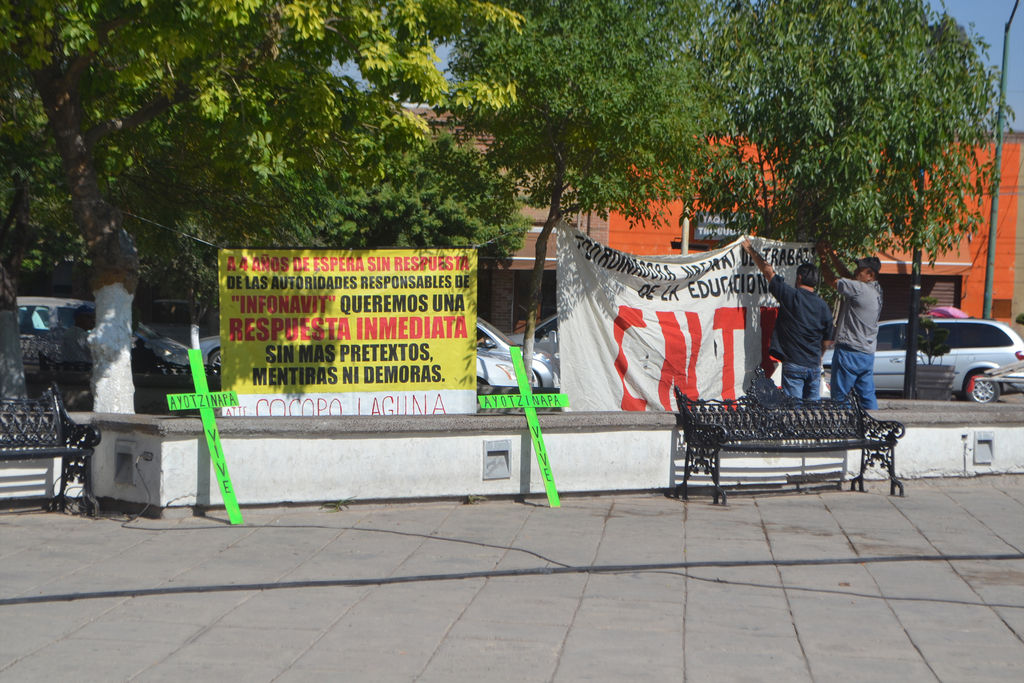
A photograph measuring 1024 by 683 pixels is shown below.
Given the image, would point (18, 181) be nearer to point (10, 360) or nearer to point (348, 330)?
point (10, 360)

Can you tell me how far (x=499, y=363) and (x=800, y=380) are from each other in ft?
19.4

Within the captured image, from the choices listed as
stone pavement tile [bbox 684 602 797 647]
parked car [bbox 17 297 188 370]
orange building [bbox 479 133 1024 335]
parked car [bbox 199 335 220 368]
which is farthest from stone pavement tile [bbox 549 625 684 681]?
orange building [bbox 479 133 1024 335]

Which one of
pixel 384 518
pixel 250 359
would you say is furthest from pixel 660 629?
pixel 250 359

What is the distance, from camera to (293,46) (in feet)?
30.8

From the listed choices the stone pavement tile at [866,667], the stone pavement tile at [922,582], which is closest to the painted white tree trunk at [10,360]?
the stone pavement tile at [922,582]

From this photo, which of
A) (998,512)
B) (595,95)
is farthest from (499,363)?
(998,512)

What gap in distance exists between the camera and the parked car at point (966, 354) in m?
19.4

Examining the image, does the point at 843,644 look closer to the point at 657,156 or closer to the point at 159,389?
the point at 657,156

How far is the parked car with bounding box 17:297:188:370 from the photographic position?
694 inches

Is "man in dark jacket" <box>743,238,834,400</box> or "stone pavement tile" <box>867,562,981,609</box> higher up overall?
"man in dark jacket" <box>743,238,834,400</box>

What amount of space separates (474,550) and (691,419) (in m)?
2.38

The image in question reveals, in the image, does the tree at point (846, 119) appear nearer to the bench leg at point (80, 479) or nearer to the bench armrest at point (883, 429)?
the bench armrest at point (883, 429)

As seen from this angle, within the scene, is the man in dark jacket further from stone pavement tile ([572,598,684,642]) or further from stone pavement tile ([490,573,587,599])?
stone pavement tile ([572,598,684,642])

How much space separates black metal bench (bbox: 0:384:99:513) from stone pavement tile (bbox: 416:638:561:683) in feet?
12.8
